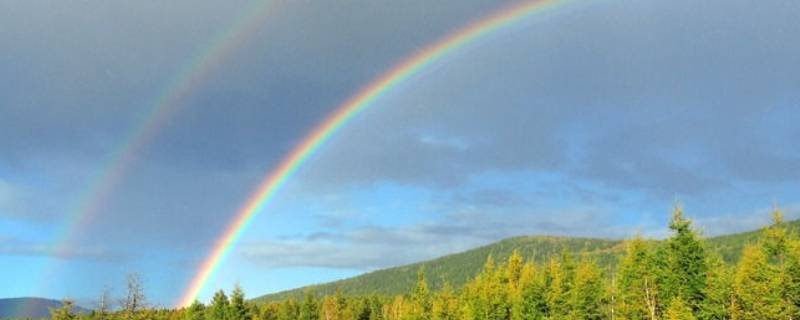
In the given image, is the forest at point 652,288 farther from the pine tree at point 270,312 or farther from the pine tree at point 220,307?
the pine tree at point 270,312

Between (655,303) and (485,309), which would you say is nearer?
(655,303)

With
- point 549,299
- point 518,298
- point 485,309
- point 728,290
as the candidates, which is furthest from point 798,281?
point 485,309

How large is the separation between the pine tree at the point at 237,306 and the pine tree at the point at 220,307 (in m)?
1.02

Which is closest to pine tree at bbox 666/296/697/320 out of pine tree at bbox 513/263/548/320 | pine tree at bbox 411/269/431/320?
pine tree at bbox 513/263/548/320

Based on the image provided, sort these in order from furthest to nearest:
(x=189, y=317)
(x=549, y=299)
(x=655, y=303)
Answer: (x=189, y=317) → (x=549, y=299) → (x=655, y=303)

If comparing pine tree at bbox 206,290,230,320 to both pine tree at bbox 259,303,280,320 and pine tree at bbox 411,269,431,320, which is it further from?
pine tree at bbox 259,303,280,320

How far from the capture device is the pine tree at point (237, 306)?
98562mm

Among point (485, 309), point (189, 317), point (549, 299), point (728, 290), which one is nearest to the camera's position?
point (728, 290)

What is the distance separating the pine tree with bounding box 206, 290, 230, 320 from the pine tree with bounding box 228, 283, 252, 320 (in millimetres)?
1025

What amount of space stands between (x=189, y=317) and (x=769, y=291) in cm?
8368

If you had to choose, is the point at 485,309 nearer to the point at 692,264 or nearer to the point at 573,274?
the point at 573,274

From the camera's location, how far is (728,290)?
51.5 metres

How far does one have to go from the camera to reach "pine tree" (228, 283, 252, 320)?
98562 millimetres

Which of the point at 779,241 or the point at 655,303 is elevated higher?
the point at 779,241
